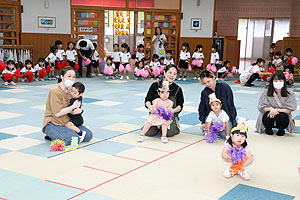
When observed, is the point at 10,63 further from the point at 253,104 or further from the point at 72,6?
the point at 253,104

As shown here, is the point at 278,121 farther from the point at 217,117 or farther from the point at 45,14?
the point at 45,14

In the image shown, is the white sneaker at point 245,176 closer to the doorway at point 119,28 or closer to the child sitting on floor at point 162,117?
the child sitting on floor at point 162,117

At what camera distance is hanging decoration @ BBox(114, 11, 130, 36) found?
18484mm

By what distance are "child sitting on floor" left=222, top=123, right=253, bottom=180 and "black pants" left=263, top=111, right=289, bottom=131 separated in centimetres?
212

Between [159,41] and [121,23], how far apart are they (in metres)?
4.05

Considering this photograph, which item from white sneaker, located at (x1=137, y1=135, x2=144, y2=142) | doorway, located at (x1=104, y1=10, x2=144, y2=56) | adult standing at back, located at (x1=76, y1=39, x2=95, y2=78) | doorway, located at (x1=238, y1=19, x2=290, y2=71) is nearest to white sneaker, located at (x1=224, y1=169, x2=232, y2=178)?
white sneaker, located at (x1=137, y1=135, x2=144, y2=142)

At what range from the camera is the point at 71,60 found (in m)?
13.6

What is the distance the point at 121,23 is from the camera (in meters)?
18.6

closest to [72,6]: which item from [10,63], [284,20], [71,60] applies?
[71,60]

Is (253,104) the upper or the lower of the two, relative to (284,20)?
lower

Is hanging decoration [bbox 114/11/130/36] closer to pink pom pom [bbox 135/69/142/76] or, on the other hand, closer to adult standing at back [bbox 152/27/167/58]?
adult standing at back [bbox 152/27/167/58]

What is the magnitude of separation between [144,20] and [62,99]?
11.1 meters

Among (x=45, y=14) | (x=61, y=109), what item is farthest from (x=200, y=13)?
(x=61, y=109)

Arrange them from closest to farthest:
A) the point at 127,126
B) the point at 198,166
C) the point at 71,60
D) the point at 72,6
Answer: the point at 198,166, the point at 127,126, the point at 71,60, the point at 72,6
